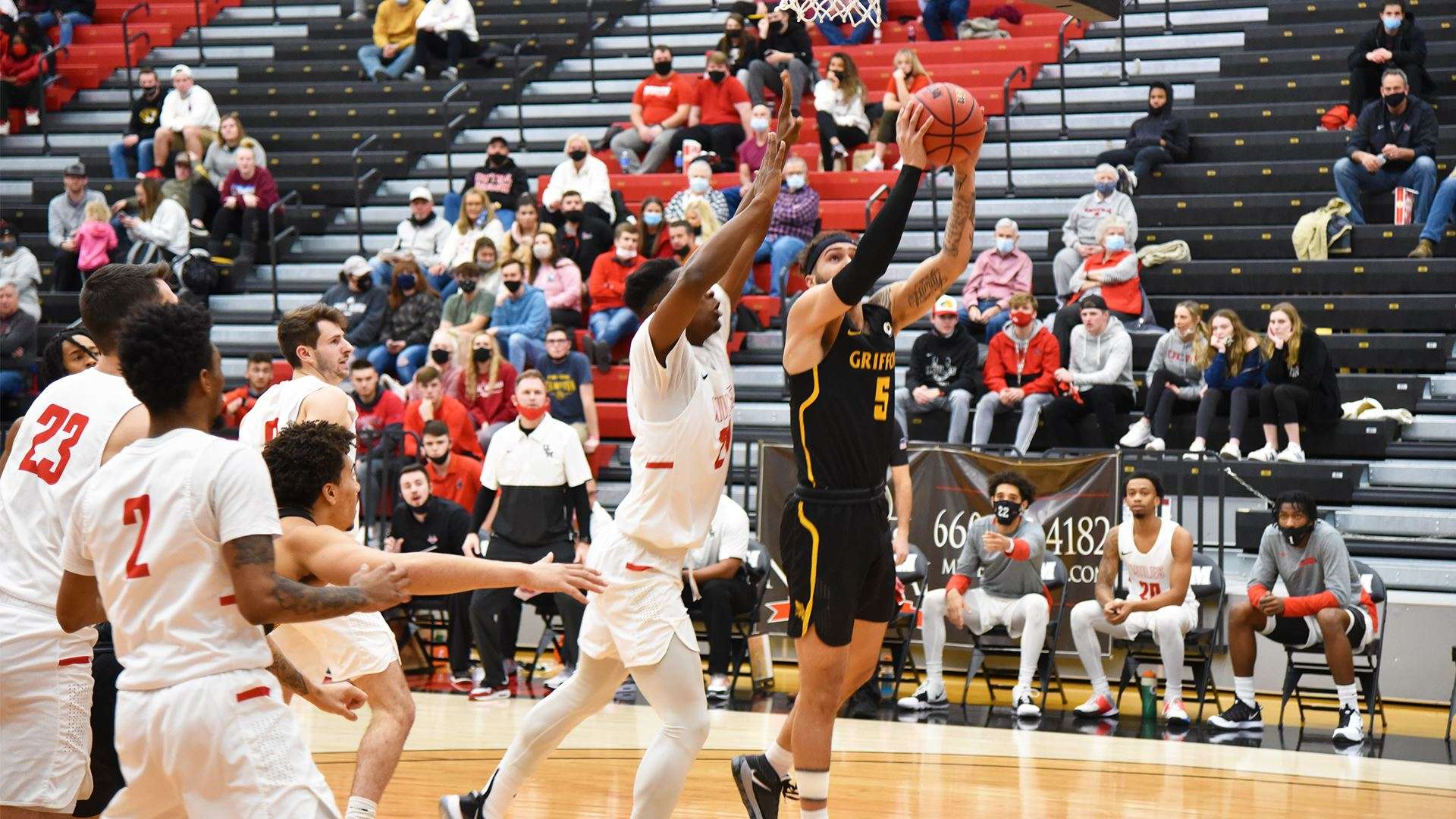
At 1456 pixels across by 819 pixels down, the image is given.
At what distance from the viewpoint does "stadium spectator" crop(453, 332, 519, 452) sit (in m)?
12.9

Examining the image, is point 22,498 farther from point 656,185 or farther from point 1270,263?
point 656,185

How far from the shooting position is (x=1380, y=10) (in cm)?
1516

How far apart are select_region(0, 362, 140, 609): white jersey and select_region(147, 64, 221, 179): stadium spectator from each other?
13.2 meters

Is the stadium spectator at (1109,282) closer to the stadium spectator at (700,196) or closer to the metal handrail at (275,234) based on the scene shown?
the stadium spectator at (700,196)

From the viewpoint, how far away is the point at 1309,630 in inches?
368

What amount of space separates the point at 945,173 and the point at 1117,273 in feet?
12.9

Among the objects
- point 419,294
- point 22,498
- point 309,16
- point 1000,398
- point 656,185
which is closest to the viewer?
point 22,498

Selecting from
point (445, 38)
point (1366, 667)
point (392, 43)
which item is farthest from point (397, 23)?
point (1366, 667)

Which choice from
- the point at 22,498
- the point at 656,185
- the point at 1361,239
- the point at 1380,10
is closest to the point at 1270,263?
the point at 1361,239

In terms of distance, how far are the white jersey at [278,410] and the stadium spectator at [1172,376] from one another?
7.09 m

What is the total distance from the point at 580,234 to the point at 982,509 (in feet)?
18.4

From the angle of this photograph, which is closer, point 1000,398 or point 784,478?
point 784,478

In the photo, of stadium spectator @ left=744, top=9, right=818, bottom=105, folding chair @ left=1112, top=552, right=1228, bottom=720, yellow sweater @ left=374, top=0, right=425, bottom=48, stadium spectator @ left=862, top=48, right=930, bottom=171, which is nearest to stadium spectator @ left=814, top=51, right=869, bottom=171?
stadium spectator @ left=862, top=48, right=930, bottom=171

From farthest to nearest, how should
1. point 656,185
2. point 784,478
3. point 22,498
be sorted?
1. point 656,185
2. point 784,478
3. point 22,498
